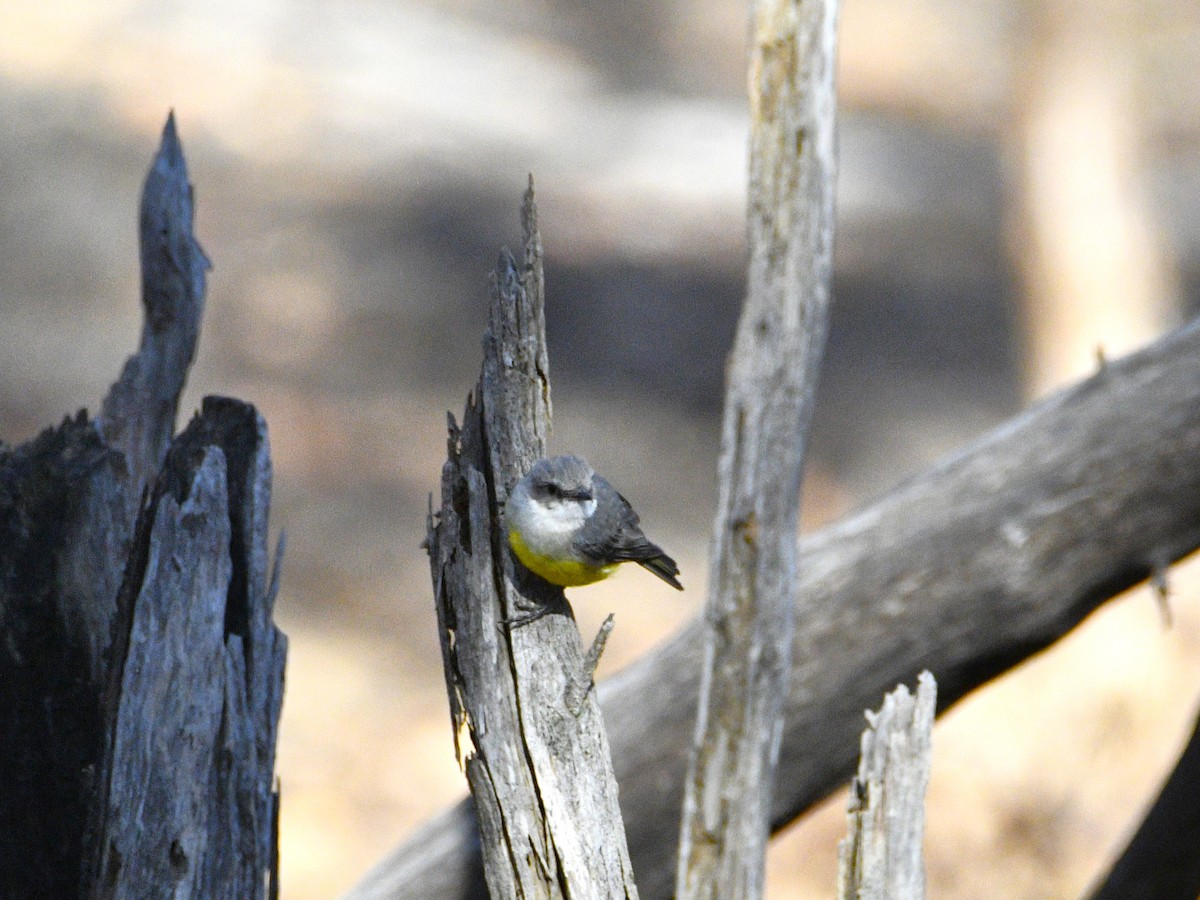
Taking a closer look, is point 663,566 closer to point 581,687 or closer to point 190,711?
point 581,687

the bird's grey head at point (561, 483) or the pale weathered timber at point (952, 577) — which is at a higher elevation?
the pale weathered timber at point (952, 577)

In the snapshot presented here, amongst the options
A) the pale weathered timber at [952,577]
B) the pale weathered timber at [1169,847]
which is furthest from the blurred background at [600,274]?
the pale weathered timber at [952,577]

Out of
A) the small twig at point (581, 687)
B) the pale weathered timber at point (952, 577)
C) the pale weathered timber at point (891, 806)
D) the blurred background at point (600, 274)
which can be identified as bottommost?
the pale weathered timber at point (891, 806)

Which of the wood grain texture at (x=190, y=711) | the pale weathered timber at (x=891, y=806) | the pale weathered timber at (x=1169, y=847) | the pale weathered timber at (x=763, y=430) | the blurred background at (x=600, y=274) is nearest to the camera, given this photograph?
the pale weathered timber at (x=891, y=806)

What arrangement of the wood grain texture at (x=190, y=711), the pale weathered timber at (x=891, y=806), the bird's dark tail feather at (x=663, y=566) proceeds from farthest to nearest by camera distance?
the bird's dark tail feather at (x=663, y=566)
the wood grain texture at (x=190, y=711)
the pale weathered timber at (x=891, y=806)

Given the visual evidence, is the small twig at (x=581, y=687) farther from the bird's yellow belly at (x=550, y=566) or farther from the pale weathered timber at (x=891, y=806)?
the pale weathered timber at (x=891, y=806)

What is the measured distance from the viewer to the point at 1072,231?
7.25 metres

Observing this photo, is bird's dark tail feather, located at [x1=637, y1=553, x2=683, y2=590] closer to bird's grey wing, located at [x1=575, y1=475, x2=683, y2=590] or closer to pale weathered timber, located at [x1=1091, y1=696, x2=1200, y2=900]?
bird's grey wing, located at [x1=575, y1=475, x2=683, y2=590]

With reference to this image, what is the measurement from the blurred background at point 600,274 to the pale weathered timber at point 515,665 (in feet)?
14.5

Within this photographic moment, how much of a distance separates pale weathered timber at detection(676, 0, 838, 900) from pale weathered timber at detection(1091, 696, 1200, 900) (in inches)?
57.7

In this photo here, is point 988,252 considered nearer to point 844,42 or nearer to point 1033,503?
point 844,42

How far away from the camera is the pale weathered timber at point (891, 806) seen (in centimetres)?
176

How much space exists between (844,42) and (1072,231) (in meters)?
6.50

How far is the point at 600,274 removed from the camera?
32.5 feet
